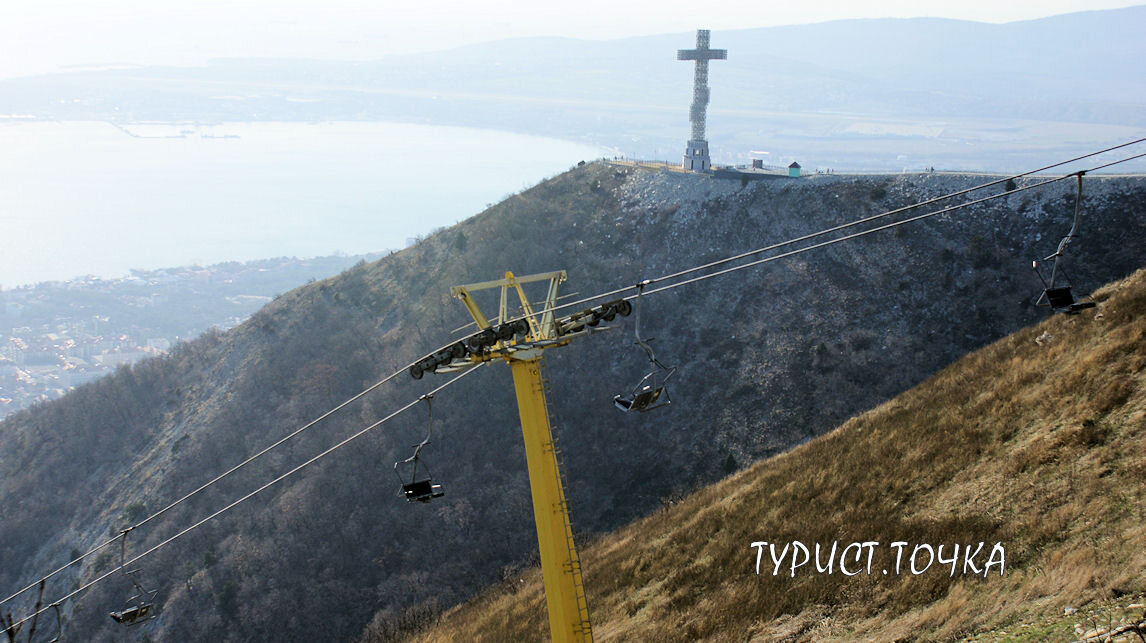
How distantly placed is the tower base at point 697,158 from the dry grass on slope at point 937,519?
34547mm

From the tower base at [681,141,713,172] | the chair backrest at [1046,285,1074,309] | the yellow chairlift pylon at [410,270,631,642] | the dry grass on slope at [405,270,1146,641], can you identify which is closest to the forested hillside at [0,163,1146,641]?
the tower base at [681,141,713,172]

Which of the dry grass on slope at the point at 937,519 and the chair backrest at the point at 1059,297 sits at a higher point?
the chair backrest at the point at 1059,297

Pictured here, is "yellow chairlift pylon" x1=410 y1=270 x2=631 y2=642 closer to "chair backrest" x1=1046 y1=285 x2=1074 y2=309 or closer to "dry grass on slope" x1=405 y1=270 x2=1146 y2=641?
"dry grass on slope" x1=405 y1=270 x2=1146 y2=641

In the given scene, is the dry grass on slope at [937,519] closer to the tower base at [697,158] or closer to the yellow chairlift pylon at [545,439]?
the yellow chairlift pylon at [545,439]

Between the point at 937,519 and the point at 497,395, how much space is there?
124 feet

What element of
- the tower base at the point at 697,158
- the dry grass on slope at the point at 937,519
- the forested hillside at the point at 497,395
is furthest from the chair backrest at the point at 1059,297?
the tower base at the point at 697,158

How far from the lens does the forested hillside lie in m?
44.3

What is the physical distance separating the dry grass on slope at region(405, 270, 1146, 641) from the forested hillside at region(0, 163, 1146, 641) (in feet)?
41.7

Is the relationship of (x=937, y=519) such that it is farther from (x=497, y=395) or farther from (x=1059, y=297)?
(x=497, y=395)

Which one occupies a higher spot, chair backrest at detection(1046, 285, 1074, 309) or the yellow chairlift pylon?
chair backrest at detection(1046, 285, 1074, 309)

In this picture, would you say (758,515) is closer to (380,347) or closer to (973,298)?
(973,298)

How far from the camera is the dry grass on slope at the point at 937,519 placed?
14430 mm

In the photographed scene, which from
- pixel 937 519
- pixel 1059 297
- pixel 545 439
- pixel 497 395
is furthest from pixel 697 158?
pixel 1059 297

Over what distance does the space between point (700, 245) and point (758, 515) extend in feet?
111
